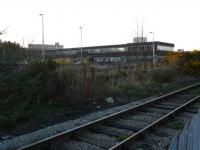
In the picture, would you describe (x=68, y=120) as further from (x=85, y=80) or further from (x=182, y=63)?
(x=182, y=63)

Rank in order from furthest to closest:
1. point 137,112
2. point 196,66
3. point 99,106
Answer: point 196,66 < point 99,106 < point 137,112

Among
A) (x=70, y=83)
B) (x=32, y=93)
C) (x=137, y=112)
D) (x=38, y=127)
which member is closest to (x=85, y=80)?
(x=70, y=83)

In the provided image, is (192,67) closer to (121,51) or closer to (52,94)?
(52,94)

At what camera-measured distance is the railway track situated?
685cm

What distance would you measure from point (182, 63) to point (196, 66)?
1527 millimetres

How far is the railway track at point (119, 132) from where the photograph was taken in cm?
685

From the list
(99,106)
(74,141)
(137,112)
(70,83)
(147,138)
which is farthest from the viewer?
(70,83)

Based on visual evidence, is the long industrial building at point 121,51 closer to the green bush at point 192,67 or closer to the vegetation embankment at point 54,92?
the green bush at point 192,67

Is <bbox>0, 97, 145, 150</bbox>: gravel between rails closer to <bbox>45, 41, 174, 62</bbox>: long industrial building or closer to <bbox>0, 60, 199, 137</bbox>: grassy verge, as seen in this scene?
<bbox>0, 60, 199, 137</bbox>: grassy verge

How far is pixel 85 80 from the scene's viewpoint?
13688mm

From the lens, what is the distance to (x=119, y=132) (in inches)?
321

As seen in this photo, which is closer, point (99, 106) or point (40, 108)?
point (40, 108)

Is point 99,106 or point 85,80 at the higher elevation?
point 85,80

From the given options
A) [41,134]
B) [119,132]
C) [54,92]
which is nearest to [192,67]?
[54,92]
